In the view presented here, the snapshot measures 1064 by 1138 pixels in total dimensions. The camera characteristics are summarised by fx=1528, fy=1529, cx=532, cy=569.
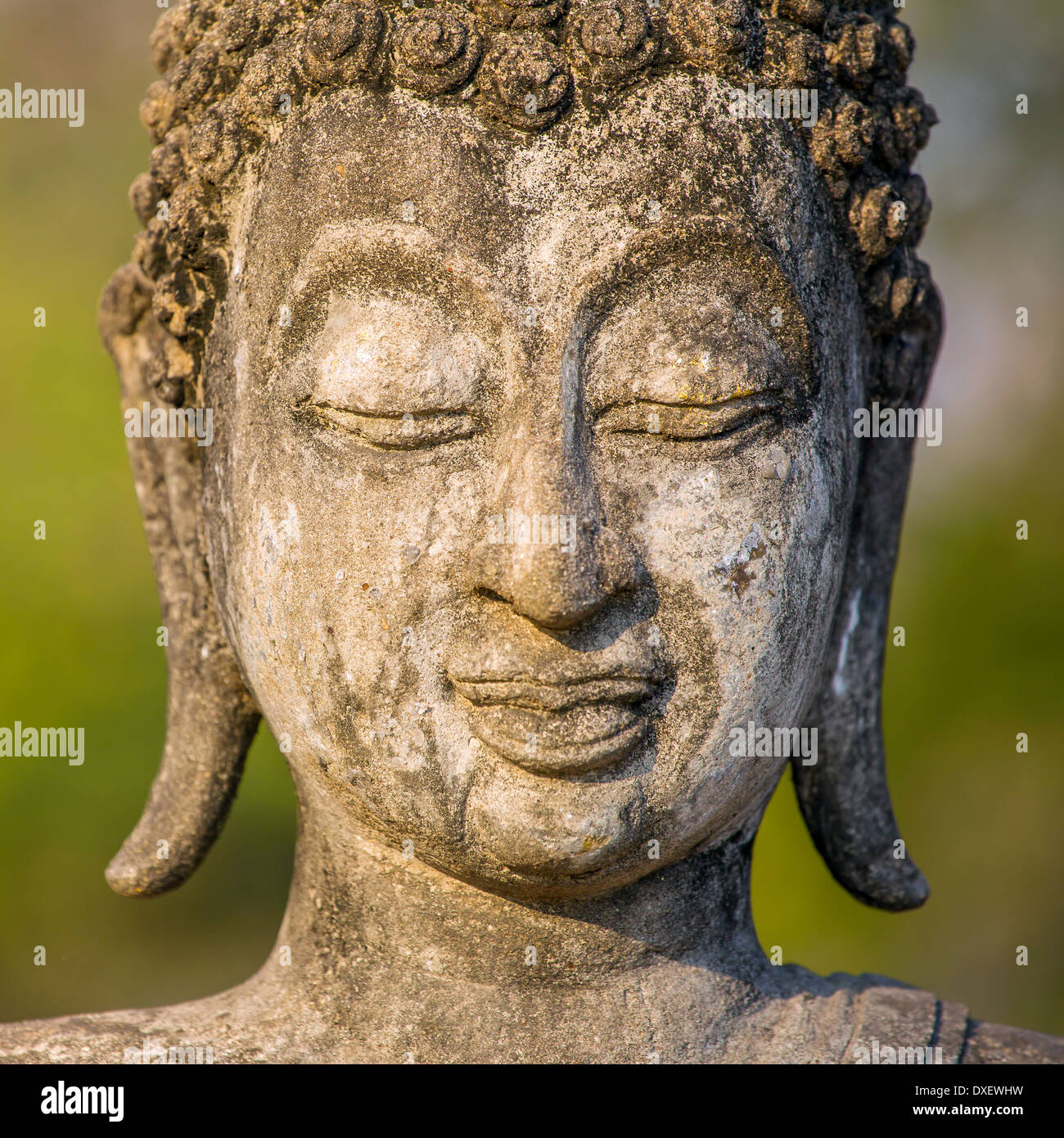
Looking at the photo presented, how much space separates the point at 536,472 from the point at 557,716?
18.4 inches

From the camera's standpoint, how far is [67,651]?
24.4 ft

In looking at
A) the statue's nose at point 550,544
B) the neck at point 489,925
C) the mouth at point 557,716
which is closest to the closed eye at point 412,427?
the statue's nose at point 550,544

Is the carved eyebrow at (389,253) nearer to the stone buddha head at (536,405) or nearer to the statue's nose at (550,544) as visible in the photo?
the stone buddha head at (536,405)

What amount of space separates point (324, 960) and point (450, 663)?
894 mm

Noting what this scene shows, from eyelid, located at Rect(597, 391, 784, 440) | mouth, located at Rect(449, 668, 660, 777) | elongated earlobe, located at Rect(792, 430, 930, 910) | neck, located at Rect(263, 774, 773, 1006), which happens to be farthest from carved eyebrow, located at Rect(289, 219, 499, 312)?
elongated earlobe, located at Rect(792, 430, 930, 910)

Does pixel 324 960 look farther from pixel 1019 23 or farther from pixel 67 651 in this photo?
pixel 1019 23

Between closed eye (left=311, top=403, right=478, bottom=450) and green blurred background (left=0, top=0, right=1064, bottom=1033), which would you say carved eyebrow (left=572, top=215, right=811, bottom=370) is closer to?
closed eye (left=311, top=403, right=478, bottom=450)

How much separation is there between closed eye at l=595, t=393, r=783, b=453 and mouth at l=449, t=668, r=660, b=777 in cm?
46

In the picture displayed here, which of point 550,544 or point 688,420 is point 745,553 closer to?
point 688,420

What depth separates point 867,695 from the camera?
3713mm

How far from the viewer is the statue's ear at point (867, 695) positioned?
12.0 ft

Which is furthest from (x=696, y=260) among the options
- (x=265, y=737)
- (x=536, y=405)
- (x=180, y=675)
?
(x=265, y=737)

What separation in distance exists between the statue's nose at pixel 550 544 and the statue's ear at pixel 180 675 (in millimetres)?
1073

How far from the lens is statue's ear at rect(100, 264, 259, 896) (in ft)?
12.1
